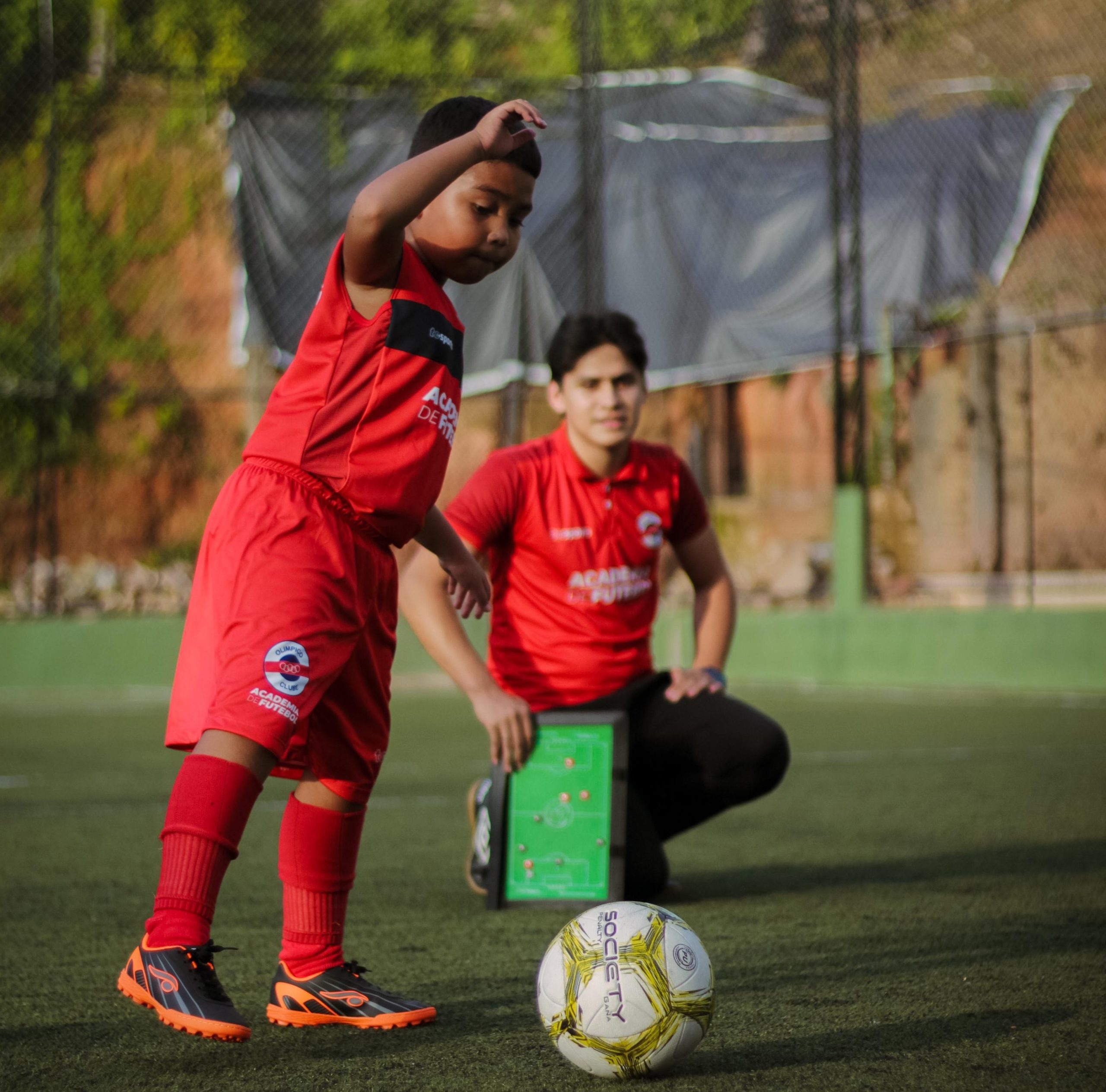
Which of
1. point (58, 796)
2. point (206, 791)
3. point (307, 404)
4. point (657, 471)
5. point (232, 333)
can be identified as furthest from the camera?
point (232, 333)

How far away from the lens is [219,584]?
2268 mm

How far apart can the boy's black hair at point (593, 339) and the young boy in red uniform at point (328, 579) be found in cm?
121

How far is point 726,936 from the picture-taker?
3.06 m

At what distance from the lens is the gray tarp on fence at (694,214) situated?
11445 mm

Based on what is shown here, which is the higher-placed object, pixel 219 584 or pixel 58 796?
pixel 219 584

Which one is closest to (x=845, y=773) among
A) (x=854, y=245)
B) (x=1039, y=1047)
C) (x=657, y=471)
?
(x=657, y=471)

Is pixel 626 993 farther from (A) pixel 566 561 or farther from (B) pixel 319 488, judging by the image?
(A) pixel 566 561

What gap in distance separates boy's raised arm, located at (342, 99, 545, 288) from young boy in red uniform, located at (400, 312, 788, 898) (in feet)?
4.58

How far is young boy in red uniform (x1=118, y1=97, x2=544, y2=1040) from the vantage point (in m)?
2.14

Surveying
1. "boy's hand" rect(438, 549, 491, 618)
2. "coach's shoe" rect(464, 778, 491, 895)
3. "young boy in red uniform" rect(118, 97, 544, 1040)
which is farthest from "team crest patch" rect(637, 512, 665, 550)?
"young boy in red uniform" rect(118, 97, 544, 1040)

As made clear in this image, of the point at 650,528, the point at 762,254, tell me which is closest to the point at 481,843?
the point at 650,528

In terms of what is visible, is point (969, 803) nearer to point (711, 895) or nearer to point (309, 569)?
point (711, 895)

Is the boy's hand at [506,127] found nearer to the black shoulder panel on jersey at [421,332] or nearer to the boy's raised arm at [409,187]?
the boy's raised arm at [409,187]

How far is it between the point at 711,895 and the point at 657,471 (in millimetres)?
1095
